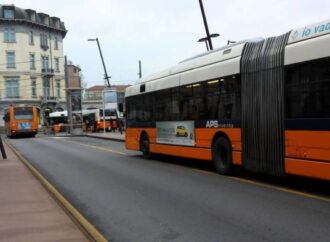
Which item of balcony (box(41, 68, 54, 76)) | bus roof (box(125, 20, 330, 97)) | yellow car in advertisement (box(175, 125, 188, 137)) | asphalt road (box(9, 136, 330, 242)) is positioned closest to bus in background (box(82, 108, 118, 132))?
balcony (box(41, 68, 54, 76))

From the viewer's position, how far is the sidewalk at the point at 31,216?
25.1ft

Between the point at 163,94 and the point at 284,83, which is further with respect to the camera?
the point at 163,94

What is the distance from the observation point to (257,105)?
1255 centimetres

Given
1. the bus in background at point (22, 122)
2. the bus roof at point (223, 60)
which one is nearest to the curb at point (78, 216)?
the bus roof at point (223, 60)

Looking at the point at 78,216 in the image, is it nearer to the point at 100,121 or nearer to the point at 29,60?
the point at 100,121

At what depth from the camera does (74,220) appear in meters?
8.85

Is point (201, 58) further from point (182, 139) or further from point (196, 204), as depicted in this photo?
point (196, 204)

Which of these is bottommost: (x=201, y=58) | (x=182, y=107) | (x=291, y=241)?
(x=291, y=241)

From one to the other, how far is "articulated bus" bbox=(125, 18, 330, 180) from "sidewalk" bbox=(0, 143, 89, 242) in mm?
4551

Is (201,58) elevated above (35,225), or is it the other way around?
(201,58)

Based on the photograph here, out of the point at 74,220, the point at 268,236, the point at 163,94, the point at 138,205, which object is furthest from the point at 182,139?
the point at 268,236

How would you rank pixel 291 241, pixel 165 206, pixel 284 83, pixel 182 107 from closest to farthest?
pixel 291 241, pixel 165 206, pixel 284 83, pixel 182 107

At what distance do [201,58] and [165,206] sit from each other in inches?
263

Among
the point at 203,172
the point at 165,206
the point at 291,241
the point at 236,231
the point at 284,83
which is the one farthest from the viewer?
→ the point at 203,172
